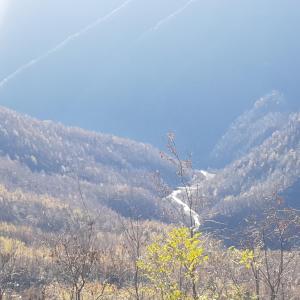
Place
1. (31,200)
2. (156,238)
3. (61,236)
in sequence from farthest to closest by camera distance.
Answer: (31,200)
(61,236)
(156,238)

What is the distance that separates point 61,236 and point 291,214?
5839 mm

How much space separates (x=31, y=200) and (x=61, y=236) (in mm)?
170688

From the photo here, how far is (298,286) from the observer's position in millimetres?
24969

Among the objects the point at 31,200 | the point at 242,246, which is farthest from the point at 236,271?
the point at 31,200

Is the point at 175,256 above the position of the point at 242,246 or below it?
below

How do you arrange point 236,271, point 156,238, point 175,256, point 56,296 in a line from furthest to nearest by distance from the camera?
point 56,296 < point 236,271 < point 156,238 < point 175,256

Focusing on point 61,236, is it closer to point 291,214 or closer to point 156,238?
point 156,238

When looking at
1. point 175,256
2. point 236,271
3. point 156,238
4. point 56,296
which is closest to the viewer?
point 175,256

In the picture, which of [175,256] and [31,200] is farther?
[31,200]

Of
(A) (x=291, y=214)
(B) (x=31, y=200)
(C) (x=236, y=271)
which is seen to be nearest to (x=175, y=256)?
(A) (x=291, y=214)

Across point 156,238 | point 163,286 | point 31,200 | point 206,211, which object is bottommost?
point 163,286

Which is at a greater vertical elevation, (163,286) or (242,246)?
(242,246)

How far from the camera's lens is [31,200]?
187 meters

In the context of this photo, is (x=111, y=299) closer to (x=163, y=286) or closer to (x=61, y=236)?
(x=61, y=236)
